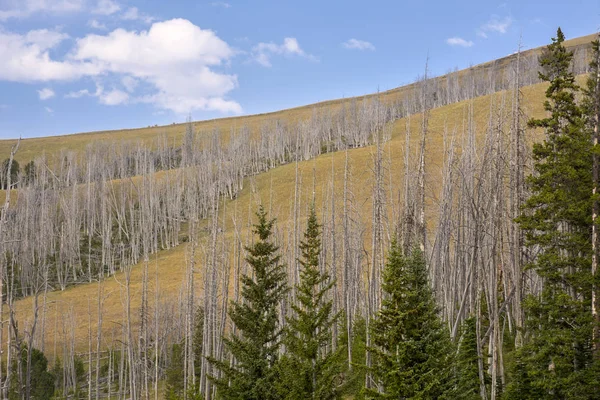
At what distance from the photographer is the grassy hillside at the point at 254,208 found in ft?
128

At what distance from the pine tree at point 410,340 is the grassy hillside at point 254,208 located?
11.4m

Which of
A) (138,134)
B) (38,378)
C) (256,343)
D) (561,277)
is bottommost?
(38,378)

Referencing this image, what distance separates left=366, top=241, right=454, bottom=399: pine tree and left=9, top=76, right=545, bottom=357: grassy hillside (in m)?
11.4

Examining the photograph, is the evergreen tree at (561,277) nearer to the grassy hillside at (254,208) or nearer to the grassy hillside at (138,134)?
the grassy hillside at (254,208)

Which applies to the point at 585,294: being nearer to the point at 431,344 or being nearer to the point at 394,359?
the point at 431,344

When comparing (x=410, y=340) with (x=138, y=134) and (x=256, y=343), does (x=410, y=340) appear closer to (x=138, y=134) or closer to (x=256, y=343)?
(x=256, y=343)

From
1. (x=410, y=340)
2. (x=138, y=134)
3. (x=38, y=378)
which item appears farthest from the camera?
(x=138, y=134)

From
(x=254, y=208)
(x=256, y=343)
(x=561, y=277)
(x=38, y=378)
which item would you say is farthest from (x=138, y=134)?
(x=561, y=277)

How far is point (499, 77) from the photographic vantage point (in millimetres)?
142875

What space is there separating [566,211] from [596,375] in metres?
5.43

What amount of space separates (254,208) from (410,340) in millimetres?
54505

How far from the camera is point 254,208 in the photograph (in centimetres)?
6738

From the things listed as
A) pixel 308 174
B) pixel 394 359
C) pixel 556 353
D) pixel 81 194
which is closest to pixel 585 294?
pixel 556 353

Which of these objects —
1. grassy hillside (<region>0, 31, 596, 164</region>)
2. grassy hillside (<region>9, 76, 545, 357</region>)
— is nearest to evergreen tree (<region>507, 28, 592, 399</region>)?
grassy hillside (<region>9, 76, 545, 357</region>)
